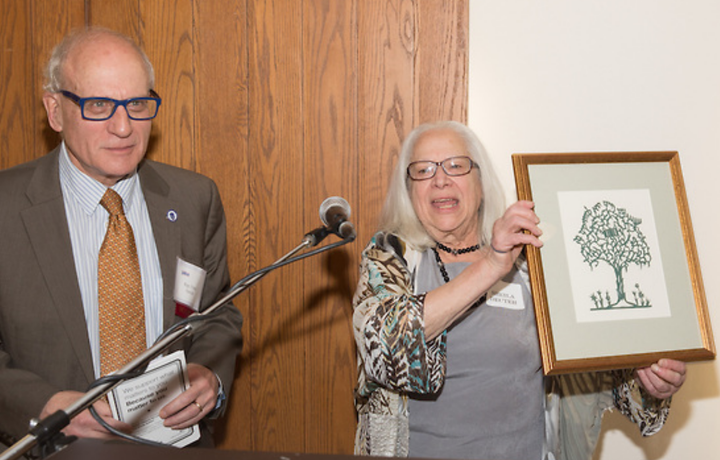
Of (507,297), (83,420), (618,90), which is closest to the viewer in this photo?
(83,420)

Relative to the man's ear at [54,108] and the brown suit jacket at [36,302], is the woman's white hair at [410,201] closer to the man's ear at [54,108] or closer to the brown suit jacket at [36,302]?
the brown suit jacket at [36,302]

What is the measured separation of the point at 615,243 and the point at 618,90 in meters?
1.02

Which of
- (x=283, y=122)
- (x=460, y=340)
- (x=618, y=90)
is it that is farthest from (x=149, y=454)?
(x=618, y=90)

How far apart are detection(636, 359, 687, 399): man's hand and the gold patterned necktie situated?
1466 millimetres

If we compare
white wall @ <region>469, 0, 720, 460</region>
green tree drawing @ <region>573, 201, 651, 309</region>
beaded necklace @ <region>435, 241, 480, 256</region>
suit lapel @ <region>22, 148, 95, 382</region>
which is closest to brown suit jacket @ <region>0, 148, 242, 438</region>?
suit lapel @ <region>22, 148, 95, 382</region>

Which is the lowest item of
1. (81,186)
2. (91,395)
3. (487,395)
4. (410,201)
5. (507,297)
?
(487,395)

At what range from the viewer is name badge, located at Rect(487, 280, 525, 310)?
1949 millimetres

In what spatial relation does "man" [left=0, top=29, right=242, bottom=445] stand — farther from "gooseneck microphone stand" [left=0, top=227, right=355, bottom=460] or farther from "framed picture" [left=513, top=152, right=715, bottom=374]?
"framed picture" [left=513, top=152, right=715, bottom=374]

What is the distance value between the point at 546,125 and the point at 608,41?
41cm

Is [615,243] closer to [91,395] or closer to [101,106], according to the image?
[91,395]

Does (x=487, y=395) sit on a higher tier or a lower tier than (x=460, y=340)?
lower

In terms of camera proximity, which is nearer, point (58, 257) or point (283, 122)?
point (58, 257)

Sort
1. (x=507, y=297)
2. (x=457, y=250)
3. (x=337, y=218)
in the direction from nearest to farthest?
(x=337, y=218)
(x=507, y=297)
(x=457, y=250)

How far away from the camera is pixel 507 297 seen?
77.2 inches
